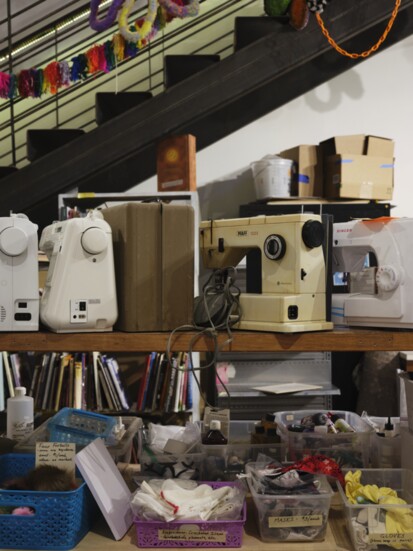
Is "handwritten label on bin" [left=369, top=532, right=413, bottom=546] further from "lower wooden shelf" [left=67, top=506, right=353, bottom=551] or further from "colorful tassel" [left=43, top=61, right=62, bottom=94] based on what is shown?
"colorful tassel" [left=43, top=61, right=62, bottom=94]

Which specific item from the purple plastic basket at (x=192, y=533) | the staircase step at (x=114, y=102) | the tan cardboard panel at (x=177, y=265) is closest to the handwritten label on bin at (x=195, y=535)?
the purple plastic basket at (x=192, y=533)

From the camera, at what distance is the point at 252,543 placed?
155cm

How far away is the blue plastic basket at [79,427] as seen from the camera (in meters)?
1.90

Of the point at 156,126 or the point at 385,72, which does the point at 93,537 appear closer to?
the point at 156,126

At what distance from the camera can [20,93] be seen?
4.23 metres

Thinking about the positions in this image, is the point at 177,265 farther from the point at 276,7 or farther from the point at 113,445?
the point at 276,7

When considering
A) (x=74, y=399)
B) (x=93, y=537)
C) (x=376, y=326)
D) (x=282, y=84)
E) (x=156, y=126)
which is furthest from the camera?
(x=282, y=84)

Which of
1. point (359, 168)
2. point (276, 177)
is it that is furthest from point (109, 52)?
point (359, 168)

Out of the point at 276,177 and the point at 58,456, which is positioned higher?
the point at 276,177

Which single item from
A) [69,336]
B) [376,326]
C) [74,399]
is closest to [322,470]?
[376,326]

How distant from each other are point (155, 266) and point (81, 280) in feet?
0.66

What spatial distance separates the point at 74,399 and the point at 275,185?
1.84 meters

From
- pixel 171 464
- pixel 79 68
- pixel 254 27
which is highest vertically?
pixel 254 27

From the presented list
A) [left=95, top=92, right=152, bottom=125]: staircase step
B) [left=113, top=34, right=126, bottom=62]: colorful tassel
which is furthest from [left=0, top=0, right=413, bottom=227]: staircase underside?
[left=113, top=34, right=126, bottom=62]: colorful tassel
